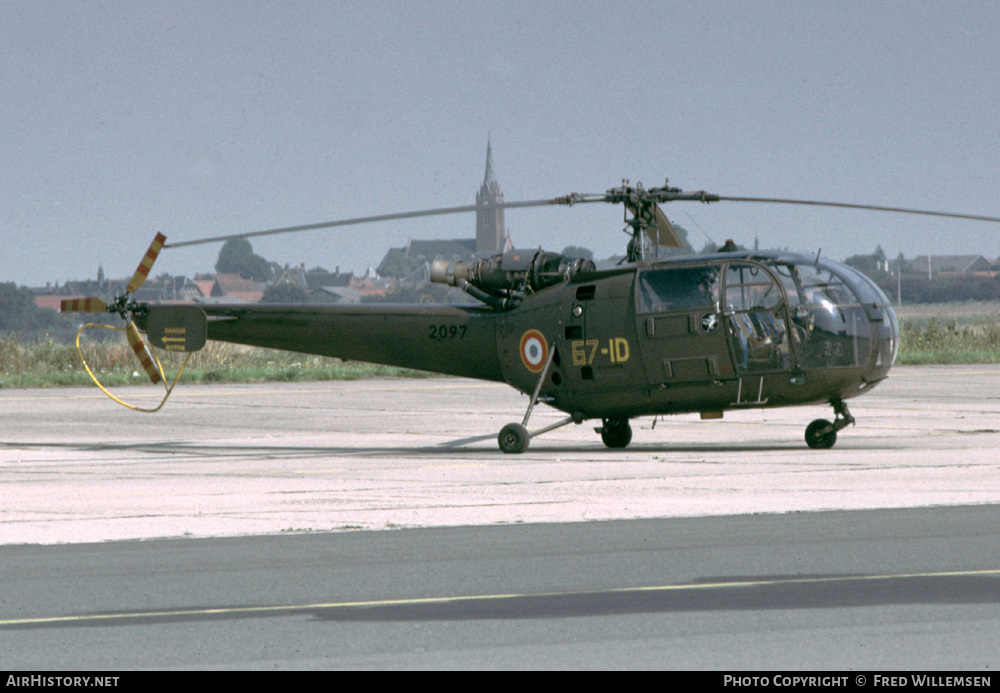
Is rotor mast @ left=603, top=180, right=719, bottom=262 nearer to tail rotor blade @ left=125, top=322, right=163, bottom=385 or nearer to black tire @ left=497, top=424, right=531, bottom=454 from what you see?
black tire @ left=497, top=424, right=531, bottom=454

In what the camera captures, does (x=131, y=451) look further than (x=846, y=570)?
Yes

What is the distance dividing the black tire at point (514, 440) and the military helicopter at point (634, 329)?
19 millimetres

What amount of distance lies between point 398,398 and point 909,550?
837 inches

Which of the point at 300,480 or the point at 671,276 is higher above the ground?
the point at 671,276

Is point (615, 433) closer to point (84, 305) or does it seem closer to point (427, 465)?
point (427, 465)

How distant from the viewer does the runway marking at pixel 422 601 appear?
746 centimetres

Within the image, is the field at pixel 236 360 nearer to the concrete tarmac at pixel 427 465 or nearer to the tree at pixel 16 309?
the concrete tarmac at pixel 427 465

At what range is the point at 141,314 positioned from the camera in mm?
21156

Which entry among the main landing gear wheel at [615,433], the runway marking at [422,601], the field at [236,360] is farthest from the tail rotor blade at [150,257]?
the field at [236,360]

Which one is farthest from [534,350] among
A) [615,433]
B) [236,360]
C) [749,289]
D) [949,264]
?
[949,264]

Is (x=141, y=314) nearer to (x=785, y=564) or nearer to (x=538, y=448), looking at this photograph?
(x=538, y=448)

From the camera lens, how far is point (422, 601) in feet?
25.9

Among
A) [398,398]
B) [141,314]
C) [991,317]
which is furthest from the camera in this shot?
[991,317]
